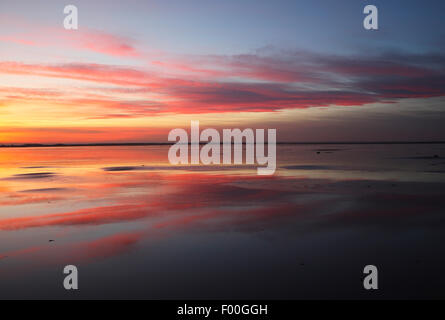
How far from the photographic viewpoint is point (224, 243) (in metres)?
9.73

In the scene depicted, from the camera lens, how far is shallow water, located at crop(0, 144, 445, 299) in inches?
281

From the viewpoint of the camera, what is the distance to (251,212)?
13.5 metres

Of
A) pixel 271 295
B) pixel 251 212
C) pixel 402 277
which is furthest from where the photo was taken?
pixel 251 212

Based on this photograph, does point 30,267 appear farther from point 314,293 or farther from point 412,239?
point 412,239

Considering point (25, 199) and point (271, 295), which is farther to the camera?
point (25, 199)

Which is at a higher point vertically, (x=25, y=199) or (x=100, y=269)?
(x=25, y=199)

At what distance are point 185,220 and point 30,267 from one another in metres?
5.03

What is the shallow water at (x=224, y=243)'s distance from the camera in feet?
23.4

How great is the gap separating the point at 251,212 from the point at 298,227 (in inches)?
102

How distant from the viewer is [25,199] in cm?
1653
